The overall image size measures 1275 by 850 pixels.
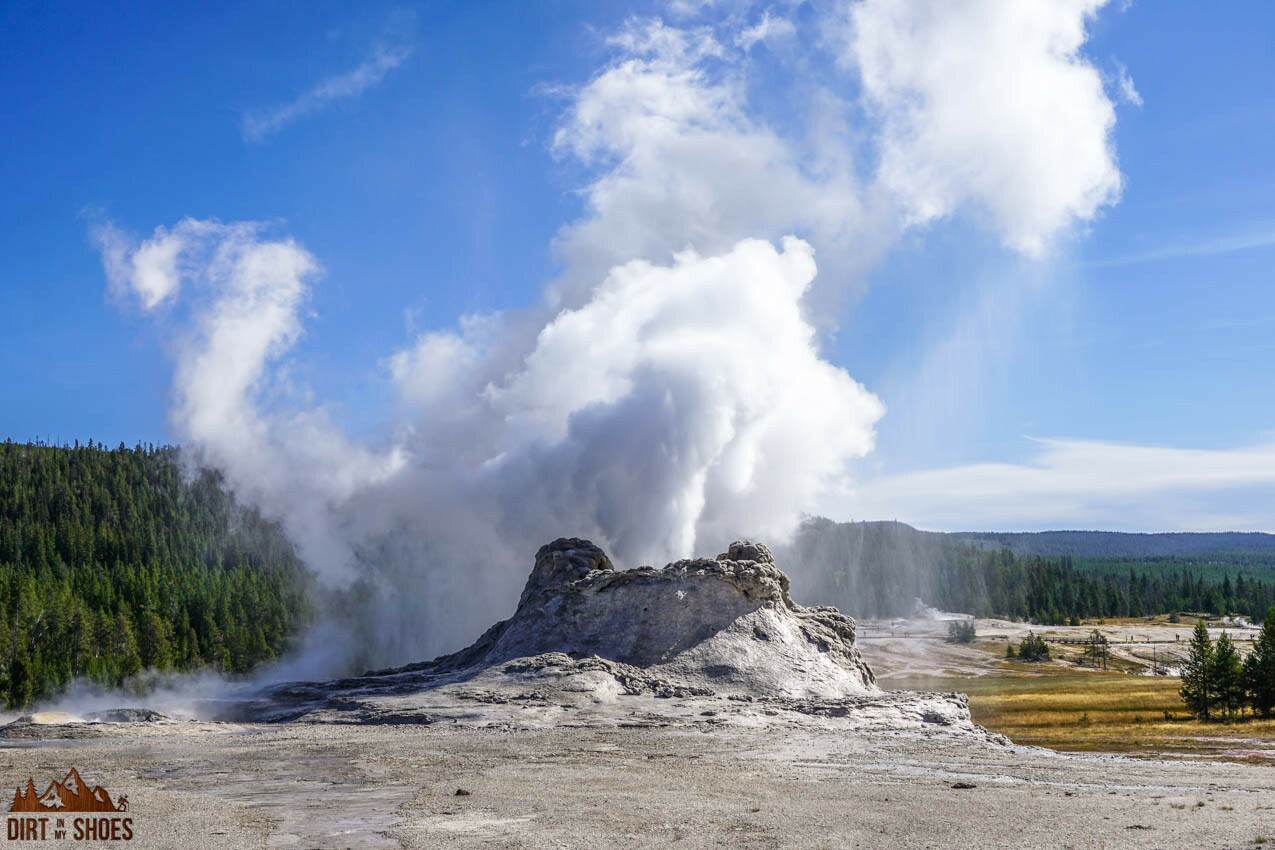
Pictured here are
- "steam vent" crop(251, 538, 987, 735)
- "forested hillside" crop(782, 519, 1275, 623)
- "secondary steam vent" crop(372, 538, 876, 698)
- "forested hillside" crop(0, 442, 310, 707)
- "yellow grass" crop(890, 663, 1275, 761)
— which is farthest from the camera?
"forested hillside" crop(782, 519, 1275, 623)

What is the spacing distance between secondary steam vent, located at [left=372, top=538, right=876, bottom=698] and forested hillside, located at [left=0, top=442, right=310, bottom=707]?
42.7m

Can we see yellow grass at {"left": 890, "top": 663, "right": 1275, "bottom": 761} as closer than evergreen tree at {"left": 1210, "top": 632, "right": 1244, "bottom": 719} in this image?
Yes

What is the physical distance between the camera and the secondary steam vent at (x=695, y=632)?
41.5 meters

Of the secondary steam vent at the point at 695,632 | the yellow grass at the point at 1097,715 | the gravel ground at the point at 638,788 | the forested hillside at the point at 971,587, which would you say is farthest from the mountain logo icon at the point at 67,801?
the forested hillside at the point at 971,587

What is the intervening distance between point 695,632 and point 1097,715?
24353mm

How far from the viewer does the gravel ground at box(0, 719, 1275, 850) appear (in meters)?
18.9

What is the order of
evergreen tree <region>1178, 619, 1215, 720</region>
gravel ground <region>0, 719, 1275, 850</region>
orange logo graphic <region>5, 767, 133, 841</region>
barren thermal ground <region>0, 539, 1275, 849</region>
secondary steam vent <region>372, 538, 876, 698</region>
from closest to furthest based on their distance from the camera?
gravel ground <region>0, 719, 1275, 850</region> < orange logo graphic <region>5, 767, 133, 841</region> < barren thermal ground <region>0, 539, 1275, 849</region> < secondary steam vent <region>372, 538, 876, 698</region> < evergreen tree <region>1178, 619, 1215, 720</region>

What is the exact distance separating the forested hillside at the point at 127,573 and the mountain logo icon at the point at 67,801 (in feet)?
177

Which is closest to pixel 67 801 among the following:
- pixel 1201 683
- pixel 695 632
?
→ pixel 695 632

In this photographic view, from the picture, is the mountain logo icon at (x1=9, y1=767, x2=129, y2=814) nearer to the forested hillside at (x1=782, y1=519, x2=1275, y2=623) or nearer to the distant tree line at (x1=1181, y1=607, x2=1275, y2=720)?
the distant tree line at (x1=1181, y1=607, x2=1275, y2=720)

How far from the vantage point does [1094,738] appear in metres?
41.8

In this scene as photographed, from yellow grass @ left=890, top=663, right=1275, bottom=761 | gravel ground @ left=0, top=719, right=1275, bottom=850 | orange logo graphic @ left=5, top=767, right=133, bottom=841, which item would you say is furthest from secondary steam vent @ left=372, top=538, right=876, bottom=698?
orange logo graphic @ left=5, top=767, right=133, bottom=841

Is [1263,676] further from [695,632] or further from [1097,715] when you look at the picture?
[695,632]

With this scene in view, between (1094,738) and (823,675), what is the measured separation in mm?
10529
